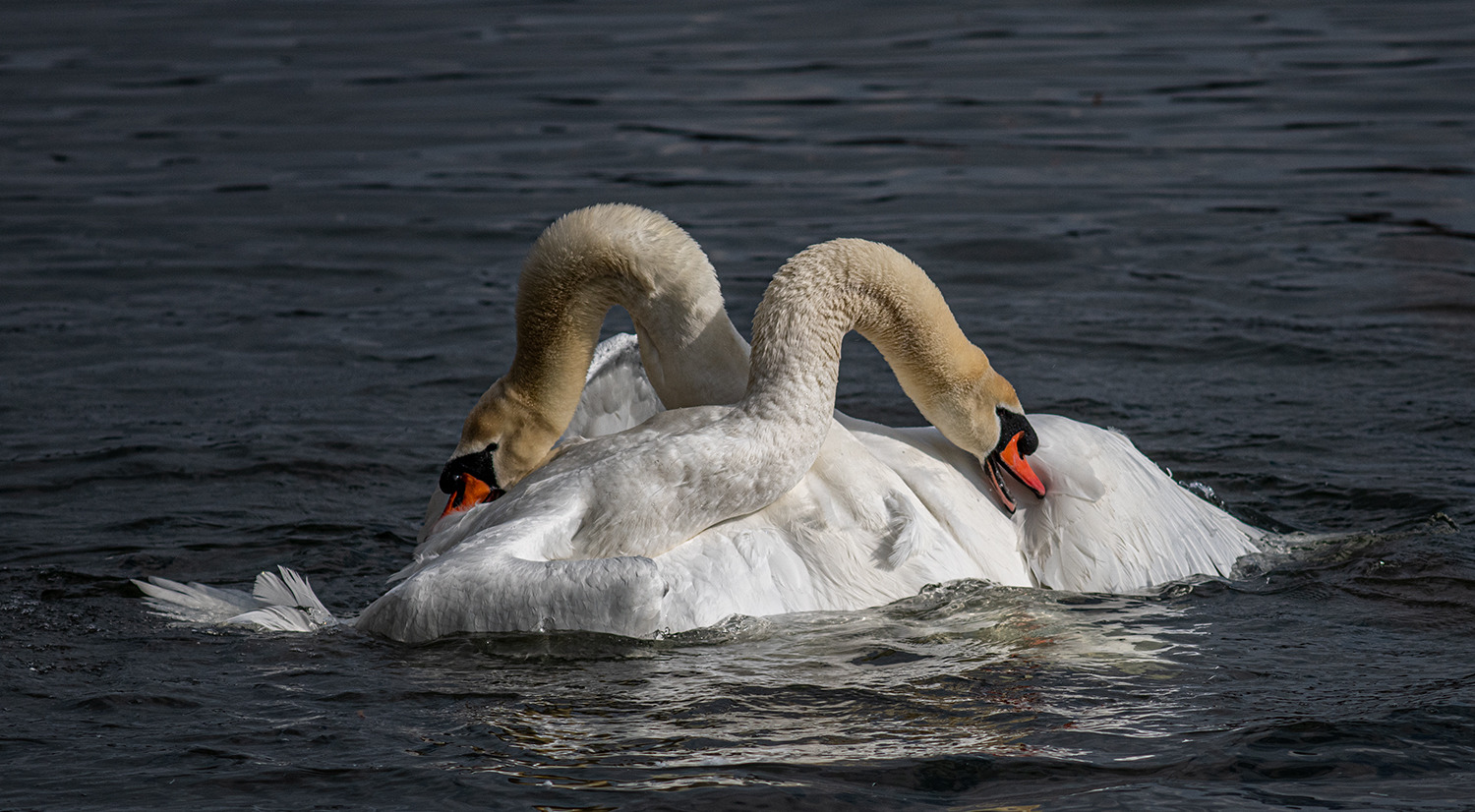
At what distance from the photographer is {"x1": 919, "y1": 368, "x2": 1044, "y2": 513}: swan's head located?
20.6 feet

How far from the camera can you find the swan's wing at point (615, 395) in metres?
7.18

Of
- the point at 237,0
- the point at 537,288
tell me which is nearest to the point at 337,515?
the point at 537,288

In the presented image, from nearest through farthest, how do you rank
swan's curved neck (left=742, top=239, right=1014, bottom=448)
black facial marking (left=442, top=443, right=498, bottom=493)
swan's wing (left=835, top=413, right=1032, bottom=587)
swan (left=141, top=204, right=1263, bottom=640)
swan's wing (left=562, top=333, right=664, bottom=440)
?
swan (left=141, top=204, right=1263, bottom=640) → swan's curved neck (left=742, top=239, right=1014, bottom=448) → swan's wing (left=835, top=413, right=1032, bottom=587) → black facial marking (left=442, top=443, right=498, bottom=493) → swan's wing (left=562, top=333, right=664, bottom=440)

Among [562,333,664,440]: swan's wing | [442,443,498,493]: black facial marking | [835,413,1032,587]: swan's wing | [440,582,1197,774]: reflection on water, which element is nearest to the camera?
[440,582,1197,774]: reflection on water

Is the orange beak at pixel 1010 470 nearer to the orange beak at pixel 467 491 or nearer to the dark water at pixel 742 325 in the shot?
the dark water at pixel 742 325

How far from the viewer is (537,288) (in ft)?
20.8

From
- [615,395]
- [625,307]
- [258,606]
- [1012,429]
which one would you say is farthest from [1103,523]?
[258,606]

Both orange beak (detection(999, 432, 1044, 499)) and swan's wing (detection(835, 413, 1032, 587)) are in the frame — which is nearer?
swan's wing (detection(835, 413, 1032, 587))

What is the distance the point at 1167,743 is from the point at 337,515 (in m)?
4.31

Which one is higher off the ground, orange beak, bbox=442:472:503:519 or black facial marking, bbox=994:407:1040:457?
black facial marking, bbox=994:407:1040:457

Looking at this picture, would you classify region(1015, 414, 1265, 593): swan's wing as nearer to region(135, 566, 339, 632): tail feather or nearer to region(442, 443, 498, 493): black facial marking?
region(442, 443, 498, 493): black facial marking

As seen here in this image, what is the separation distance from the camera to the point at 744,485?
580 cm

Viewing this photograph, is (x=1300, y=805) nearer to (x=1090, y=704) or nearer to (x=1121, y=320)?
(x=1090, y=704)

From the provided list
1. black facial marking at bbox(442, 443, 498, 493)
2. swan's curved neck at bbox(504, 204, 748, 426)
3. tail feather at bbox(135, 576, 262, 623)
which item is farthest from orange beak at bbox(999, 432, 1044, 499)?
tail feather at bbox(135, 576, 262, 623)
